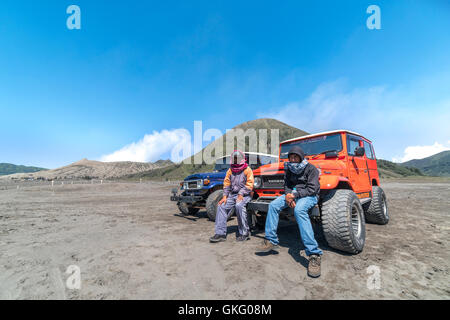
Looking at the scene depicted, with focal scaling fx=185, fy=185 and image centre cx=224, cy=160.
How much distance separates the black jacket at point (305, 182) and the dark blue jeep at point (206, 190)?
2791 millimetres

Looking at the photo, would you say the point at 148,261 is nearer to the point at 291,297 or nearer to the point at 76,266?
the point at 76,266

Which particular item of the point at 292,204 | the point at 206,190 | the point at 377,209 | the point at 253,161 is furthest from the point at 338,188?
the point at 206,190

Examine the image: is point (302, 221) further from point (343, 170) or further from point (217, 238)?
point (217, 238)

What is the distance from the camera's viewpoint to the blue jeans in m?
2.75

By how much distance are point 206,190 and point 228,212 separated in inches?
82.7

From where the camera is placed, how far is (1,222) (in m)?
6.00

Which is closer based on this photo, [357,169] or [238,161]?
[238,161]

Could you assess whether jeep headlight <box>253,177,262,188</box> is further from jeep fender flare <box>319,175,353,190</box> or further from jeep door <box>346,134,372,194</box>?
jeep door <box>346,134,372,194</box>

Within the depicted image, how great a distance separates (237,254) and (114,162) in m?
128

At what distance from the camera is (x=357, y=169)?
14.5 feet

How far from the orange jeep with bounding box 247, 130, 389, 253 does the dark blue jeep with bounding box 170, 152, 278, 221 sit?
146 cm

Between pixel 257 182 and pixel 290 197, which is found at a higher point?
pixel 257 182

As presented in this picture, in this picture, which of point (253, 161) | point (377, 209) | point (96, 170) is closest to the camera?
point (377, 209)

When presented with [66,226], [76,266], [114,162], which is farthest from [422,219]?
[114,162]
